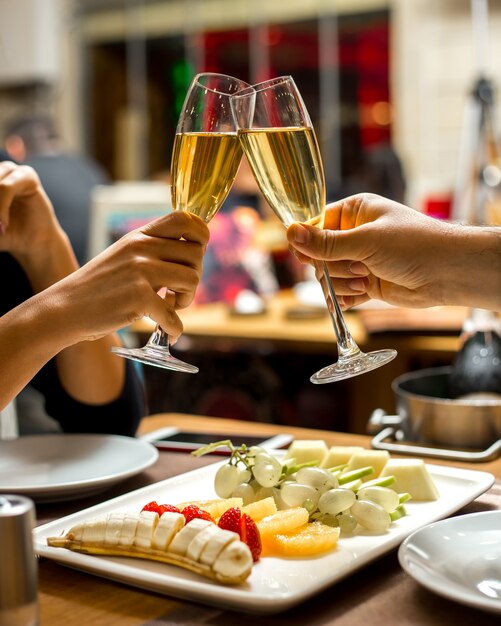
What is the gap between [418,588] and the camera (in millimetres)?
821

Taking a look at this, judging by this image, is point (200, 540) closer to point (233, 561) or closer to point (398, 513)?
point (233, 561)

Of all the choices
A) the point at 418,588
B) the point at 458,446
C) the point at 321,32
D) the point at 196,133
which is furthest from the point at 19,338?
the point at 321,32

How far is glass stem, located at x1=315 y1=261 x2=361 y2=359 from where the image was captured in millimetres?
1089

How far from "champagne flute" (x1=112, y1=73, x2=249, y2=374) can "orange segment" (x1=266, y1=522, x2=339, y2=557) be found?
23 centimetres

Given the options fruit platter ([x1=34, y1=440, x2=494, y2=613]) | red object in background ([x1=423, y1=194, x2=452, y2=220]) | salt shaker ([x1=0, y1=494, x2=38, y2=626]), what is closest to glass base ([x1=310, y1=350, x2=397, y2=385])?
fruit platter ([x1=34, y1=440, x2=494, y2=613])

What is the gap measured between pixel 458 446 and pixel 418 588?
1.97 ft

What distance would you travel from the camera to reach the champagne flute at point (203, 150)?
102cm

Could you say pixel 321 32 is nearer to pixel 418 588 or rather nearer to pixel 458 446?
pixel 458 446

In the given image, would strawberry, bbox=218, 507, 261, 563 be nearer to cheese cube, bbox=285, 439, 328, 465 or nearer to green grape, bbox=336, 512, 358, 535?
green grape, bbox=336, 512, 358, 535

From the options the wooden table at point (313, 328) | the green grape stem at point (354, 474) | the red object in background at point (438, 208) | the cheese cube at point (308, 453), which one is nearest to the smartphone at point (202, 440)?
the cheese cube at point (308, 453)

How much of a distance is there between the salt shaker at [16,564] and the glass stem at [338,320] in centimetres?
52

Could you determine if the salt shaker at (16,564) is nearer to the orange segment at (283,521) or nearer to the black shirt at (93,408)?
the orange segment at (283,521)

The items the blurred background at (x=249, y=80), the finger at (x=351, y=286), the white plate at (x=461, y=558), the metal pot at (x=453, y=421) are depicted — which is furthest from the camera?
the blurred background at (x=249, y=80)

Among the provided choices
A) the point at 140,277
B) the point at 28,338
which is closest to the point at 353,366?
the point at 140,277
